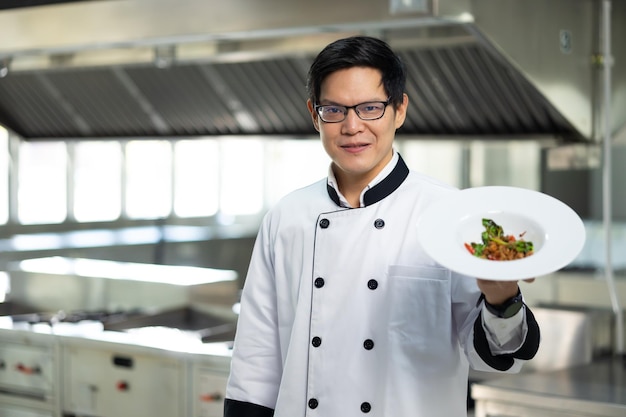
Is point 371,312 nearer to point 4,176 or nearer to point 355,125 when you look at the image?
point 355,125

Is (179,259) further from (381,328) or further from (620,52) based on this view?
(381,328)

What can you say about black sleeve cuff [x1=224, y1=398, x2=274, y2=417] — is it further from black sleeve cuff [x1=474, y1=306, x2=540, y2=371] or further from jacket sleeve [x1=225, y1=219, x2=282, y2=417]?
black sleeve cuff [x1=474, y1=306, x2=540, y2=371]

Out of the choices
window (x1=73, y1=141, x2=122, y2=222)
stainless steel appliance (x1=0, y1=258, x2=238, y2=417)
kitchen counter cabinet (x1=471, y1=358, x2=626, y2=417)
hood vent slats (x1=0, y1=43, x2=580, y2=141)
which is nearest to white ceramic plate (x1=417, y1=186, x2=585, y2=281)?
kitchen counter cabinet (x1=471, y1=358, x2=626, y2=417)

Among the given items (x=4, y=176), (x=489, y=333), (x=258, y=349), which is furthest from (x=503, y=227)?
(x=4, y=176)

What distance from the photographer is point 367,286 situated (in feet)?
5.17

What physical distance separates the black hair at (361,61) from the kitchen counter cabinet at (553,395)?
1.29 meters

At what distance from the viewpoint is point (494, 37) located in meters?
2.60

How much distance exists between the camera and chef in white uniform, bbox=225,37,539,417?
153 centimetres

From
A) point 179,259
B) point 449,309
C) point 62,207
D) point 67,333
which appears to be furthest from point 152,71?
point 62,207

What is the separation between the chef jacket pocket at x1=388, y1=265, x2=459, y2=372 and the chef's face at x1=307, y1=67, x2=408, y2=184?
0.69 feet

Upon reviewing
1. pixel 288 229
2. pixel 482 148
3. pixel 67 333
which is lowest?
pixel 67 333

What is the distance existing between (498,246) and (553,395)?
1.28 metres

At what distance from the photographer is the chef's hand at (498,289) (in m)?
1.35

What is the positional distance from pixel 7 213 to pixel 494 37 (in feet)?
18.7
